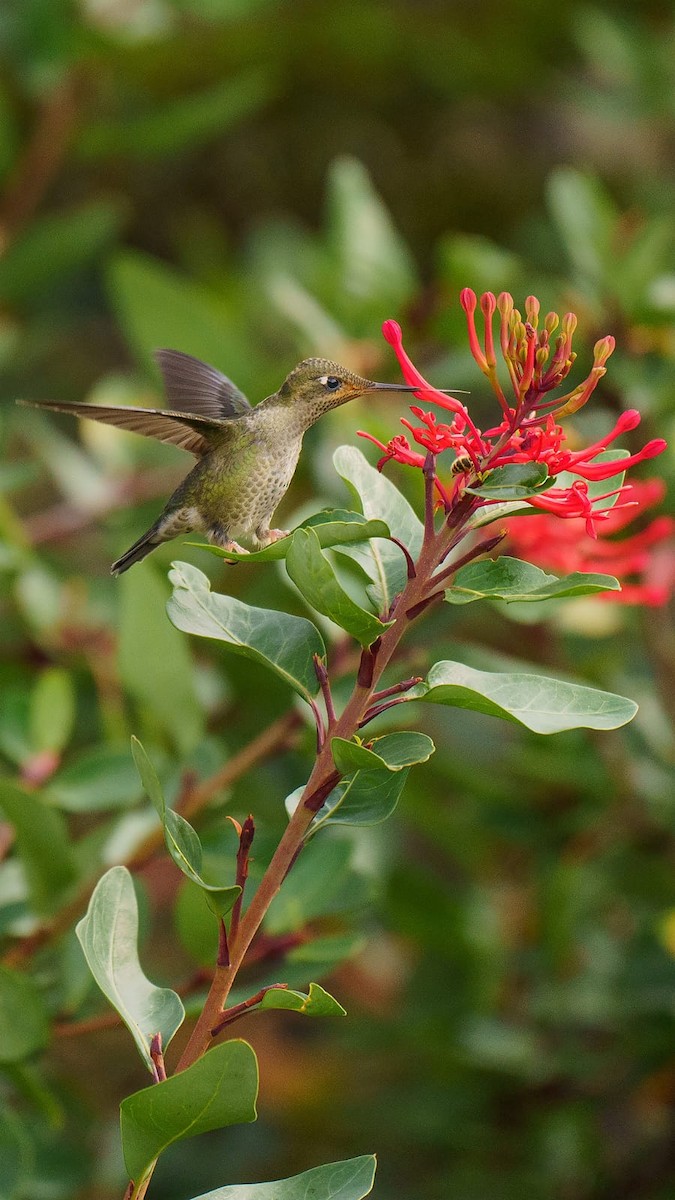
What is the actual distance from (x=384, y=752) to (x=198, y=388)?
49 cm

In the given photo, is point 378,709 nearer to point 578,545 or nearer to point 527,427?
point 527,427

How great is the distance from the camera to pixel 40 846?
1.12 m

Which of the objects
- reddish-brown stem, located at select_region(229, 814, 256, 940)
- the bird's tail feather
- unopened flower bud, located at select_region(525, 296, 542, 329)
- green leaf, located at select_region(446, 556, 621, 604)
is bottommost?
reddish-brown stem, located at select_region(229, 814, 256, 940)

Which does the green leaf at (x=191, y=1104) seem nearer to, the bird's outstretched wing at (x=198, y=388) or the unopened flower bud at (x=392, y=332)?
the unopened flower bud at (x=392, y=332)

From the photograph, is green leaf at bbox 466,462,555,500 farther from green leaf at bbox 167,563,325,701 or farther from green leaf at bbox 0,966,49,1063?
green leaf at bbox 0,966,49,1063

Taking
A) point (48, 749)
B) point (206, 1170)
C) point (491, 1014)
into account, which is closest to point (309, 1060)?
point (206, 1170)

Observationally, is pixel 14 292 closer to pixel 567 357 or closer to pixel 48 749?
pixel 48 749

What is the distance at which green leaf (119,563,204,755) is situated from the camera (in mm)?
1219

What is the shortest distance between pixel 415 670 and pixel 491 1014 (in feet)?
2.71

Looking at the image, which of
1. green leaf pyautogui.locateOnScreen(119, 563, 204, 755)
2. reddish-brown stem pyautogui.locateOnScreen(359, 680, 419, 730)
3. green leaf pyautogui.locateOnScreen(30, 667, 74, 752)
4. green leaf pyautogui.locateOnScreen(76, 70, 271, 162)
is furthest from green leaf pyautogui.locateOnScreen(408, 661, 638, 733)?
green leaf pyautogui.locateOnScreen(76, 70, 271, 162)

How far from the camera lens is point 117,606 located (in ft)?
5.67

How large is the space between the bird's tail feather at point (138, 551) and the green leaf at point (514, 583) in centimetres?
39

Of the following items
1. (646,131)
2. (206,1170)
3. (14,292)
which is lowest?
(206,1170)

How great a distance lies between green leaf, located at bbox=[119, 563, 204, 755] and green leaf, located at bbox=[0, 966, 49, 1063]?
30cm
